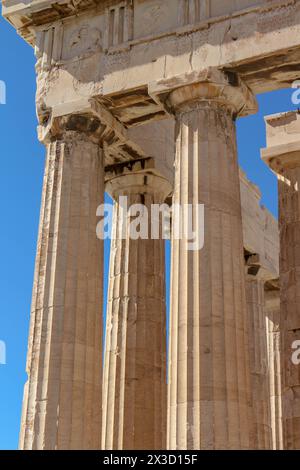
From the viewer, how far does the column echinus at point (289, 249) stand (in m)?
32.8

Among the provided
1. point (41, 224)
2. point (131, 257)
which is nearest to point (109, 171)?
point (131, 257)

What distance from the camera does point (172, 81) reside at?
31.2 meters

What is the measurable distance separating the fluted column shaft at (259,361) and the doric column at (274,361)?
2331mm

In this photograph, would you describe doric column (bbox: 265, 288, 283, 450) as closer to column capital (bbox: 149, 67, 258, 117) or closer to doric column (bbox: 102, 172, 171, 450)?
doric column (bbox: 102, 172, 171, 450)

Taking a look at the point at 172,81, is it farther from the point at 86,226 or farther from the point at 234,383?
the point at 234,383

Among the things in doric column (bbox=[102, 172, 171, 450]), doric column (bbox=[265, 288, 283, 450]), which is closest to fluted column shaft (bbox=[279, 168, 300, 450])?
Answer: doric column (bbox=[102, 172, 171, 450])

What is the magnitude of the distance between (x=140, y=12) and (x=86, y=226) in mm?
8863

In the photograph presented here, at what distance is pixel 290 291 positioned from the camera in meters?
35.2

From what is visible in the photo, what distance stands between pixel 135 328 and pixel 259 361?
13.1 metres

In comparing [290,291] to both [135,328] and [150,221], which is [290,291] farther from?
[150,221]

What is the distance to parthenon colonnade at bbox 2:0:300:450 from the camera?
91.5 ft

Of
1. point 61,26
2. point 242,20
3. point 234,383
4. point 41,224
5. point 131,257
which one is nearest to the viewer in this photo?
point 234,383

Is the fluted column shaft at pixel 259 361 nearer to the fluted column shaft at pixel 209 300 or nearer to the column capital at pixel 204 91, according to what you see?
the fluted column shaft at pixel 209 300

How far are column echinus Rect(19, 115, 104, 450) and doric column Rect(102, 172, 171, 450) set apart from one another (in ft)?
15.6
